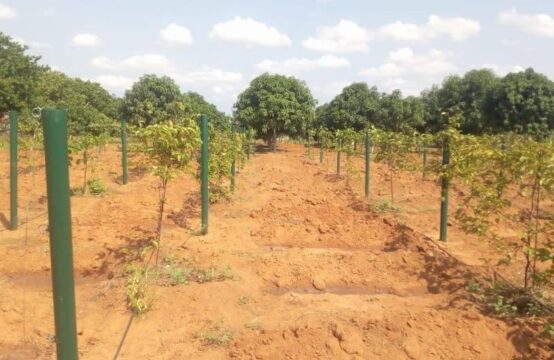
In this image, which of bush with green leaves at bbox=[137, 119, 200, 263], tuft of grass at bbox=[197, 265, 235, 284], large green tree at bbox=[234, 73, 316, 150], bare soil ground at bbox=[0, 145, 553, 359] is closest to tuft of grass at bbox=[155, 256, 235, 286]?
tuft of grass at bbox=[197, 265, 235, 284]

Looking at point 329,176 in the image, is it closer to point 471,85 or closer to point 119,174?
point 119,174

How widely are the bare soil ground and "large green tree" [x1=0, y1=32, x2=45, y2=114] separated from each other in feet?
51.1

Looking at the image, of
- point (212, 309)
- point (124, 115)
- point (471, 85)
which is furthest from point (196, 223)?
point (471, 85)

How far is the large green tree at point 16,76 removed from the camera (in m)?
23.2

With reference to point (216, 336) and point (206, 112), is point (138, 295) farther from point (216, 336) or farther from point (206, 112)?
point (206, 112)

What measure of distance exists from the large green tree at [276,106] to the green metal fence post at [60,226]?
70.1 ft

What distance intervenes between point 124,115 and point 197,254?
20.5 meters

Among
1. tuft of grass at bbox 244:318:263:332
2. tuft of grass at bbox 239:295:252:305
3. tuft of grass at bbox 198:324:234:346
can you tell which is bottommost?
tuft of grass at bbox 198:324:234:346

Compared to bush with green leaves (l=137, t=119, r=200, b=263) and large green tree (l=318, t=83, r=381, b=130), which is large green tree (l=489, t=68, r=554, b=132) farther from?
bush with green leaves (l=137, t=119, r=200, b=263)

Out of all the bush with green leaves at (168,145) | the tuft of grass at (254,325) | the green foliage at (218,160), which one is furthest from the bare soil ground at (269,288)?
the bush with green leaves at (168,145)

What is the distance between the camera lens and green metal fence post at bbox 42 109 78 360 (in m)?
2.13

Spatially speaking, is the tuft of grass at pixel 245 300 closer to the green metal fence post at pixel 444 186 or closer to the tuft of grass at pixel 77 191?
the green metal fence post at pixel 444 186

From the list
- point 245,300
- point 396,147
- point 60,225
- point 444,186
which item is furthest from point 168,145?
point 396,147

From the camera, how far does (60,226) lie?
2.15 metres
